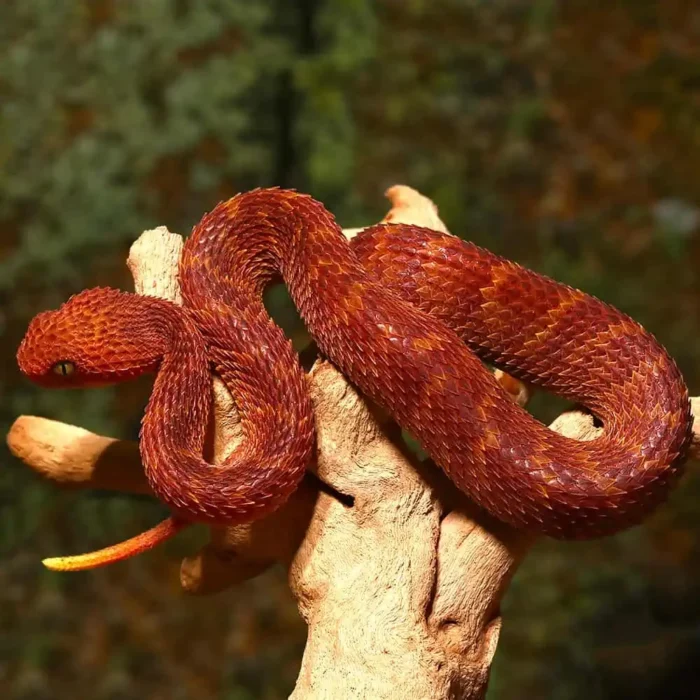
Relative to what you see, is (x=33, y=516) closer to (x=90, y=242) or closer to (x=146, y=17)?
(x=90, y=242)

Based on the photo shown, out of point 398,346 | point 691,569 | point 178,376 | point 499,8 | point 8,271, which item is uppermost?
point 499,8

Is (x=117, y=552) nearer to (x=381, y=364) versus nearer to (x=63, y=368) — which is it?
(x=63, y=368)

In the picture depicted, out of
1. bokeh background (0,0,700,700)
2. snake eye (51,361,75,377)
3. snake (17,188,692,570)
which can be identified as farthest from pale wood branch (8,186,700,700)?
bokeh background (0,0,700,700)

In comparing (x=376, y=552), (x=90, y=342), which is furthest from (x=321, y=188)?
(x=376, y=552)

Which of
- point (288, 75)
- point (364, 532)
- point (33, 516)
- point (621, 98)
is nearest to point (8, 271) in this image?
point (33, 516)

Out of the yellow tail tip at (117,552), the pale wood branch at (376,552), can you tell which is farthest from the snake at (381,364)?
the pale wood branch at (376,552)

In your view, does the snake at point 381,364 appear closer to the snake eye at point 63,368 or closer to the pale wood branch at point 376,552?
the snake eye at point 63,368

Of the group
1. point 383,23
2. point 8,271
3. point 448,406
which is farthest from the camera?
point 383,23
